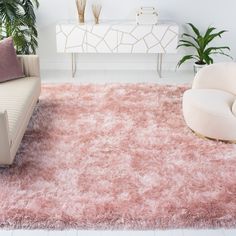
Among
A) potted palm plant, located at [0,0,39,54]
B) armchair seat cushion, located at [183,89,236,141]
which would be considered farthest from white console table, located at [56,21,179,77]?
armchair seat cushion, located at [183,89,236,141]

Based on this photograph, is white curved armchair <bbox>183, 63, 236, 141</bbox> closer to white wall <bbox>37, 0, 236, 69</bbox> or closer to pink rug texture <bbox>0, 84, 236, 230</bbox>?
pink rug texture <bbox>0, 84, 236, 230</bbox>

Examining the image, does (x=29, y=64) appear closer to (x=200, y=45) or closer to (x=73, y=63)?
(x=73, y=63)

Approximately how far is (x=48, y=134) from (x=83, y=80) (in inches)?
62.4

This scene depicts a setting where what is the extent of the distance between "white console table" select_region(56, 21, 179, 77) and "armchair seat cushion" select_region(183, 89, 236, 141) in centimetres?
149

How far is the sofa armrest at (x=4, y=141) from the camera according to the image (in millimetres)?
2451

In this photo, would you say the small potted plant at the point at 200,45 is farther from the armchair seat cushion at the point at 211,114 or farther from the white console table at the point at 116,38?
the armchair seat cushion at the point at 211,114

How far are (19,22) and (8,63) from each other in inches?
41.6

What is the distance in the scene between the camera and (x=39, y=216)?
220 centimetres

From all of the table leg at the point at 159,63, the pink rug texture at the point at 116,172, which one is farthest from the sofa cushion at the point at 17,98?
the table leg at the point at 159,63

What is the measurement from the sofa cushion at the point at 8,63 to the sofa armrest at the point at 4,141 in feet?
3.51

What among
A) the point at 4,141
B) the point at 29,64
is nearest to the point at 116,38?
the point at 29,64

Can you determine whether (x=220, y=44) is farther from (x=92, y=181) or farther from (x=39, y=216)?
(x=39, y=216)

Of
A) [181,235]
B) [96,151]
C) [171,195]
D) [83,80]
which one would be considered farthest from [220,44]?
[181,235]

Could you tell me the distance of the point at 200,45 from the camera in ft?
15.5
